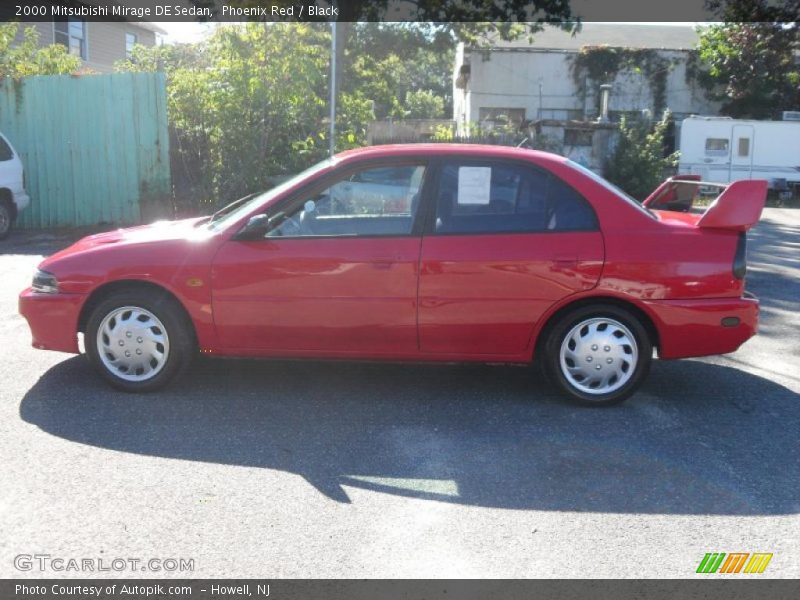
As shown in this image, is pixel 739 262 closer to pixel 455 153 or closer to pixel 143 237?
pixel 455 153

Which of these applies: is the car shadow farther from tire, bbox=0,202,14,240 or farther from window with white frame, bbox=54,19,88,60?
window with white frame, bbox=54,19,88,60

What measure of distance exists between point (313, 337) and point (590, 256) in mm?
1828

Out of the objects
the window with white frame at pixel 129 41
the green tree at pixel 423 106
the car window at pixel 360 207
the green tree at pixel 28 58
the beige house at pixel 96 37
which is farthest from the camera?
the green tree at pixel 423 106

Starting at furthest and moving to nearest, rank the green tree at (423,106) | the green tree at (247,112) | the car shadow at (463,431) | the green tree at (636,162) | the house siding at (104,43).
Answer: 1. the green tree at (423,106)
2. the house siding at (104,43)
3. the green tree at (636,162)
4. the green tree at (247,112)
5. the car shadow at (463,431)

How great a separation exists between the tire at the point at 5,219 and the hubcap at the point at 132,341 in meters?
8.57

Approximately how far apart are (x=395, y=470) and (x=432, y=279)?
1386 millimetres

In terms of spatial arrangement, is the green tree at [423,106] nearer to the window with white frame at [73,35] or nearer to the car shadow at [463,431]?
the window with white frame at [73,35]

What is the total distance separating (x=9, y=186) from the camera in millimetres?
13258

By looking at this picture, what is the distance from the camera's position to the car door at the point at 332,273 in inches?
219

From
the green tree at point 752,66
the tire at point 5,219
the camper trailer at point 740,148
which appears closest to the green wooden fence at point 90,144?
the tire at point 5,219

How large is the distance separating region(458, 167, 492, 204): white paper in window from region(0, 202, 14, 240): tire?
32.1 ft

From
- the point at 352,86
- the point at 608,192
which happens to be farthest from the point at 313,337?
the point at 352,86

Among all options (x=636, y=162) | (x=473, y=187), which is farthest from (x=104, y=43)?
(x=473, y=187)

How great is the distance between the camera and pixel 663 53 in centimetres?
2891
